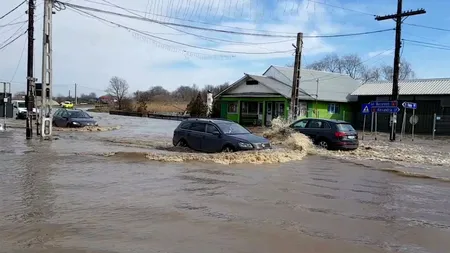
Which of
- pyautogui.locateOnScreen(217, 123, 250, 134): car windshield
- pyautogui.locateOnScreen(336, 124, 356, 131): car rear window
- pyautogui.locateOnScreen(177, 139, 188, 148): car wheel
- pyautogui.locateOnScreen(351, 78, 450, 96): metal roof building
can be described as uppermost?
pyautogui.locateOnScreen(351, 78, 450, 96): metal roof building

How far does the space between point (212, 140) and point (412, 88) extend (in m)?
29.3

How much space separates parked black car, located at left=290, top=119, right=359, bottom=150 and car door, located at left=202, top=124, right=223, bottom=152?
5.51 m

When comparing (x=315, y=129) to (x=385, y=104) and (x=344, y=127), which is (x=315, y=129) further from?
(x=385, y=104)

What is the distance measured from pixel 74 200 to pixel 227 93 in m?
35.5

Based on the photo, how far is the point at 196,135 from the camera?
54.1 ft

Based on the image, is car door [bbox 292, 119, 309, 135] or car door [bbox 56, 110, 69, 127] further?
car door [bbox 56, 110, 69, 127]

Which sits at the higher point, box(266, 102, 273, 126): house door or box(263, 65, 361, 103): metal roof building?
box(263, 65, 361, 103): metal roof building

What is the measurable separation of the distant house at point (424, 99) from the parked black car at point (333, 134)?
17.2m

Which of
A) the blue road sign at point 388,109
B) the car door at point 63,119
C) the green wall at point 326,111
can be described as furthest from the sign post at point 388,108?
the car door at point 63,119

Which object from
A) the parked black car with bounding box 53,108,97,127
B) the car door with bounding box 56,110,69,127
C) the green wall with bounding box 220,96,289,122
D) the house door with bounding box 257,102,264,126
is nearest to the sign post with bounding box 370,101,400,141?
the green wall with bounding box 220,96,289,122

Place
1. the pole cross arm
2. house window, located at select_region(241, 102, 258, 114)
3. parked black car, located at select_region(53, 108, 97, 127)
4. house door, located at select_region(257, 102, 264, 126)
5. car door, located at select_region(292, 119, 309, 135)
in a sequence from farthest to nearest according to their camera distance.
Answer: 1. house window, located at select_region(241, 102, 258, 114)
2. house door, located at select_region(257, 102, 264, 126)
3. parked black car, located at select_region(53, 108, 97, 127)
4. the pole cross arm
5. car door, located at select_region(292, 119, 309, 135)

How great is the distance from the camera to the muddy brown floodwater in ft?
19.3

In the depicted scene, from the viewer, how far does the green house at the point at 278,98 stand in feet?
130

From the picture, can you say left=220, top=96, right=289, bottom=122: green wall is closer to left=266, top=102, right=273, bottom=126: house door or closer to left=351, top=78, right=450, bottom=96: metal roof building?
left=266, top=102, right=273, bottom=126: house door
